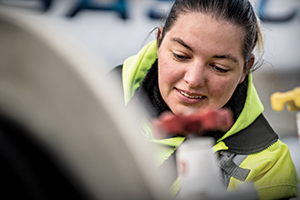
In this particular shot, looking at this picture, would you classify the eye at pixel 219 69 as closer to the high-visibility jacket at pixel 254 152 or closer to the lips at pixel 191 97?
the lips at pixel 191 97

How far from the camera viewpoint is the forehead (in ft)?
2.89

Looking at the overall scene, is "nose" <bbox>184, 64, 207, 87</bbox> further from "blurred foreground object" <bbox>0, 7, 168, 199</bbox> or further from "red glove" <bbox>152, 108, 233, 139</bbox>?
"blurred foreground object" <bbox>0, 7, 168, 199</bbox>

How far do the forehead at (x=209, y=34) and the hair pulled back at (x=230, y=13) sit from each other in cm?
2

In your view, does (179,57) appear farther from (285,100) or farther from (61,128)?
(61,128)

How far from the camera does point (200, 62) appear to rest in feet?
2.80

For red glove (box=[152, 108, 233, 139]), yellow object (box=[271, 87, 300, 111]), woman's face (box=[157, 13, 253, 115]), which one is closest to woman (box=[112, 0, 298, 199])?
woman's face (box=[157, 13, 253, 115])

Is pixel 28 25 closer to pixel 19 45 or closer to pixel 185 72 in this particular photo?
pixel 19 45

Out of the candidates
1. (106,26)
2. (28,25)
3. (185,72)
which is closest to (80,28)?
(106,26)

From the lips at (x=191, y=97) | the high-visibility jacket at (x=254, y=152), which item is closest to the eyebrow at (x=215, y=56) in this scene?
the lips at (x=191, y=97)

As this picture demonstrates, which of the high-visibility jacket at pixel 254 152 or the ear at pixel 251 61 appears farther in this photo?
the ear at pixel 251 61

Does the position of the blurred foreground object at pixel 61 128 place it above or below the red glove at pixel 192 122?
above

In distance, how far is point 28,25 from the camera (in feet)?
1.25

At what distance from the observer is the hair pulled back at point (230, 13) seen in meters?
0.96

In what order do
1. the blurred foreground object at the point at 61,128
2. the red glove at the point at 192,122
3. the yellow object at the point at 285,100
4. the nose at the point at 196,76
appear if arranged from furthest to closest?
the yellow object at the point at 285,100 < the nose at the point at 196,76 < the red glove at the point at 192,122 < the blurred foreground object at the point at 61,128
